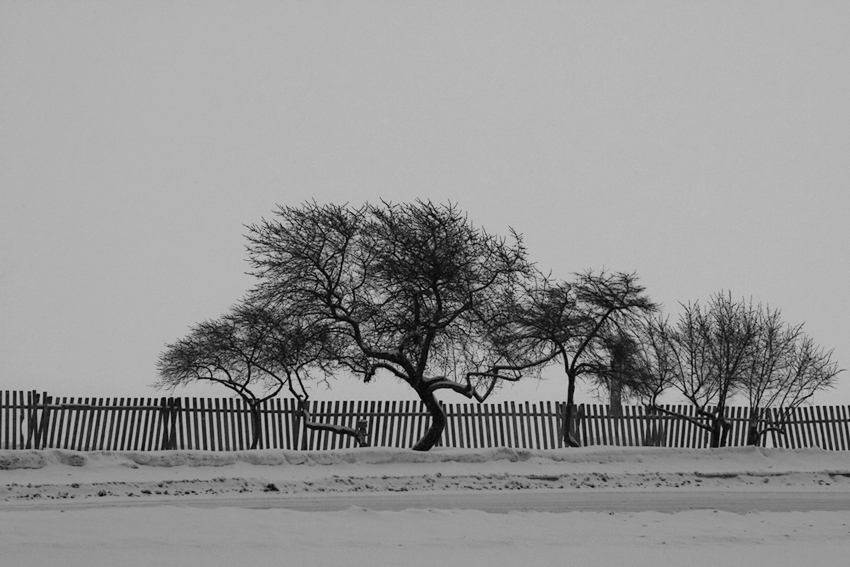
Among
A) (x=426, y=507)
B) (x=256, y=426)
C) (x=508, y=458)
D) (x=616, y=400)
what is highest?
(x=616, y=400)

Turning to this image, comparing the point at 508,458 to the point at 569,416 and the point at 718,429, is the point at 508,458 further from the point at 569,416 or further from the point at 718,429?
the point at 718,429

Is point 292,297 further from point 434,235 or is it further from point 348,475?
point 348,475

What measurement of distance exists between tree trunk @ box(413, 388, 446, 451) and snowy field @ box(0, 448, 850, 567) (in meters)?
1.53

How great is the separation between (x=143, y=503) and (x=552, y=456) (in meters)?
11.6

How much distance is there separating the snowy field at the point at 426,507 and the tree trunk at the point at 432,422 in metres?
1.53

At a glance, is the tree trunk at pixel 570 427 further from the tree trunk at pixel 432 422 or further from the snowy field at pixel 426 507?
the tree trunk at pixel 432 422

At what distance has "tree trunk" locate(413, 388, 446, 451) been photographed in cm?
2356

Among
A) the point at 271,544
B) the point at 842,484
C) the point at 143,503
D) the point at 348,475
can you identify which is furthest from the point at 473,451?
the point at 271,544

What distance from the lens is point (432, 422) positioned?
2403 cm

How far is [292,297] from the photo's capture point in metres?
23.2

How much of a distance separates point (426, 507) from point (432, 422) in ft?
33.8

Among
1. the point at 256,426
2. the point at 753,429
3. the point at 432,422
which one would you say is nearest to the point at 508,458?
the point at 432,422

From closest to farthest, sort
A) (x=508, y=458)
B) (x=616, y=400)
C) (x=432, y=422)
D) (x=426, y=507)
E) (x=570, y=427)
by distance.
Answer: (x=426, y=507), (x=508, y=458), (x=432, y=422), (x=570, y=427), (x=616, y=400)

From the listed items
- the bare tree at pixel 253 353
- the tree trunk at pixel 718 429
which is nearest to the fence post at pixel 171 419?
the bare tree at pixel 253 353
